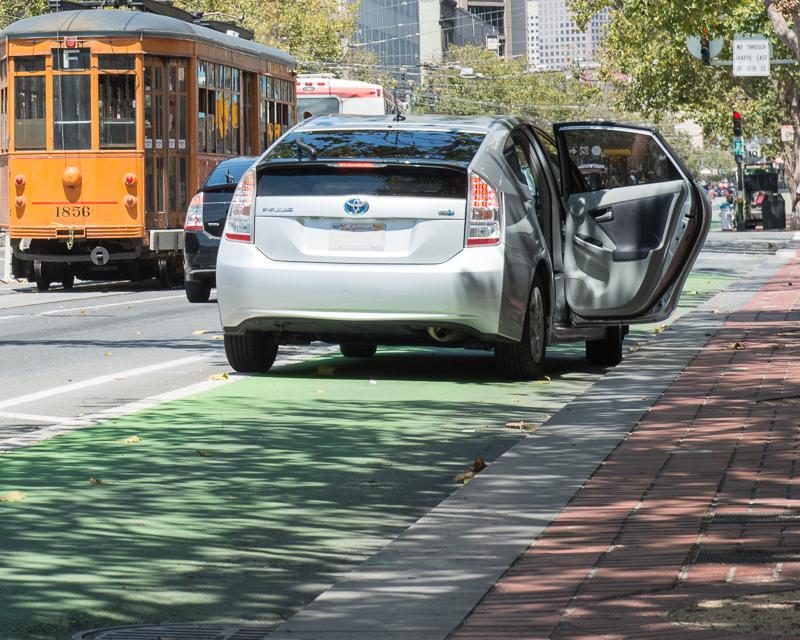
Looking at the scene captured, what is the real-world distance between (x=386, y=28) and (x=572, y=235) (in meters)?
122

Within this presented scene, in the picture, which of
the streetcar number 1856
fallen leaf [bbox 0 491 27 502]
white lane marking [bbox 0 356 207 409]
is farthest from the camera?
the streetcar number 1856

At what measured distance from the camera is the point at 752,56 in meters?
38.2

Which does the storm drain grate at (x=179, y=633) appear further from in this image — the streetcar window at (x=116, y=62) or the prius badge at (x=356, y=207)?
the streetcar window at (x=116, y=62)

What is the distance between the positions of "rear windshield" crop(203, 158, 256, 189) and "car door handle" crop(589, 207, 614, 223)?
25.5 feet

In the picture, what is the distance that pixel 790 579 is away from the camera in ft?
17.3

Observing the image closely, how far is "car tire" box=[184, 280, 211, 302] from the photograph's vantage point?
67.1 ft

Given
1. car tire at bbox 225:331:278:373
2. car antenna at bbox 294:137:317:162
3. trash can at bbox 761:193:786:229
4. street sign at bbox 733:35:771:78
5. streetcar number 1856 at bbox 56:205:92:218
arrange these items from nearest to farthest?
car antenna at bbox 294:137:317:162
car tire at bbox 225:331:278:373
streetcar number 1856 at bbox 56:205:92:218
street sign at bbox 733:35:771:78
trash can at bbox 761:193:786:229

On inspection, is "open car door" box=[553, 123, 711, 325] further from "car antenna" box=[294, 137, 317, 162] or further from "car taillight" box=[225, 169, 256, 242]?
"car taillight" box=[225, 169, 256, 242]

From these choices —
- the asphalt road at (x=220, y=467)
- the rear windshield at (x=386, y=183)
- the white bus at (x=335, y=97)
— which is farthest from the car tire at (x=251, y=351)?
the white bus at (x=335, y=97)

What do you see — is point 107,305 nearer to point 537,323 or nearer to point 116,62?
point 116,62

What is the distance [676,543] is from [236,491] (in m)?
2.32

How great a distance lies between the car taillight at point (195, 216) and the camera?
1948cm

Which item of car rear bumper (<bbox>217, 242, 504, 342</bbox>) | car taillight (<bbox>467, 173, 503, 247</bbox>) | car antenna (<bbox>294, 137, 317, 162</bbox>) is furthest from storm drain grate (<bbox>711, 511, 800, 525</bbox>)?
car antenna (<bbox>294, 137, 317, 162</bbox>)

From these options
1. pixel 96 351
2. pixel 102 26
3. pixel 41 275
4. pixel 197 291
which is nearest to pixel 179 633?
pixel 96 351
